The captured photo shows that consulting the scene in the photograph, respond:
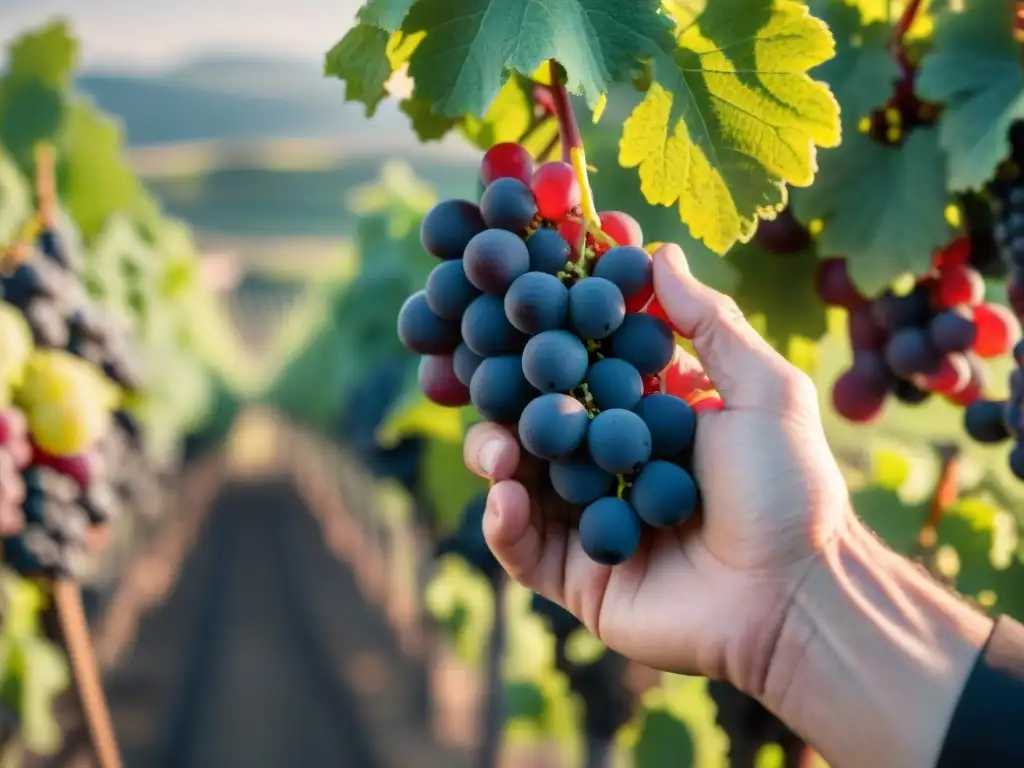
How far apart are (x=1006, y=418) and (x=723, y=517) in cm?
62

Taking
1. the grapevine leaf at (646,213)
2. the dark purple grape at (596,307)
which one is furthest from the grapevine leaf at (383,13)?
the grapevine leaf at (646,213)

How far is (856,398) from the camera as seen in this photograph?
1.52 m

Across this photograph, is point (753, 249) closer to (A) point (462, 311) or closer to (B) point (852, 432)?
(A) point (462, 311)

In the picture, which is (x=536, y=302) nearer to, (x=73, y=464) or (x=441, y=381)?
(x=441, y=381)

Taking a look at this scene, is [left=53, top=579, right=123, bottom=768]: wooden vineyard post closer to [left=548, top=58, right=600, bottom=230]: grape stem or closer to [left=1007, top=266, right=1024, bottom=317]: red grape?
[left=548, top=58, right=600, bottom=230]: grape stem

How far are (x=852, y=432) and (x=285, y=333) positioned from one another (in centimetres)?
1221

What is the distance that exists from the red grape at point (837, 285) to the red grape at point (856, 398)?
4.7 inches

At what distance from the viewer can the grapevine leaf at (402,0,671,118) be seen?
0.82 metres

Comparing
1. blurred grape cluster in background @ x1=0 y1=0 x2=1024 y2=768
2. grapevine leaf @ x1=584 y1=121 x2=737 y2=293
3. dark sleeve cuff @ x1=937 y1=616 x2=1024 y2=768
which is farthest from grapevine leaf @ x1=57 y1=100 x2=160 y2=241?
dark sleeve cuff @ x1=937 y1=616 x2=1024 y2=768

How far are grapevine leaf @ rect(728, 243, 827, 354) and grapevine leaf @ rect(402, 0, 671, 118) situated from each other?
0.69m

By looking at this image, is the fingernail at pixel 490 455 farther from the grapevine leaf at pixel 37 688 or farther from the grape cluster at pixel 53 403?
the grapevine leaf at pixel 37 688

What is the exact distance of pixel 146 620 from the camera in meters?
8.12

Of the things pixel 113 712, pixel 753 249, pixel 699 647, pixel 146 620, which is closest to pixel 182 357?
pixel 113 712

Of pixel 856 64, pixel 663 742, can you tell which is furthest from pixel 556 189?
pixel 663 742
